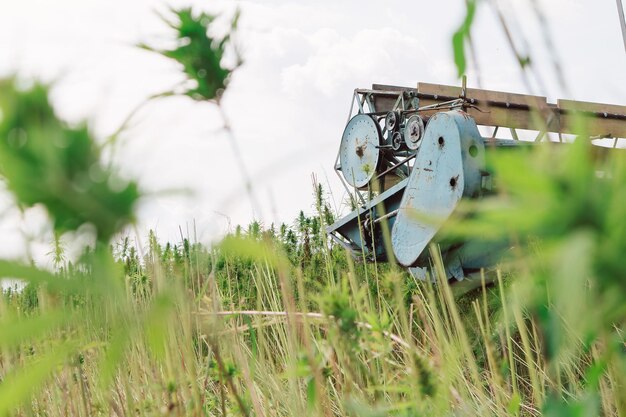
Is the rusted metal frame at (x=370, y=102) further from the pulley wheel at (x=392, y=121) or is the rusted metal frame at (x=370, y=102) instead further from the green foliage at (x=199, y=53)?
the green foliage at (x=199, y=53)

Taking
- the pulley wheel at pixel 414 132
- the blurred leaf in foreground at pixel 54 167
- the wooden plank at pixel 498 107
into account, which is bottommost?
the blurred leaf in foreground at pixel 54 167

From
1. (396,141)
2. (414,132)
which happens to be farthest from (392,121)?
(414,132)

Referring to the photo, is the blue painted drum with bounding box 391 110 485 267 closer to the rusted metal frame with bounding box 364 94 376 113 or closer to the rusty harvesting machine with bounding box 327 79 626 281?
the rusty harvesting machine with bounding box 327 79 626 281

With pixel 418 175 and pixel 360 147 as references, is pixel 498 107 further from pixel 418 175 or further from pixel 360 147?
pixel 418 175

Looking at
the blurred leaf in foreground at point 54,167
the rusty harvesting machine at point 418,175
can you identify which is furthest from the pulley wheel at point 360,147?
the blurred leaf in foreground at point 54,167

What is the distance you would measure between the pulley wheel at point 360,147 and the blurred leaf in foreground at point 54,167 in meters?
4.45

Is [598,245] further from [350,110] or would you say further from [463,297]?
[350,110]

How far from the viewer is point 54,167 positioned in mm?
423

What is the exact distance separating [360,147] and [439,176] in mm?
1671

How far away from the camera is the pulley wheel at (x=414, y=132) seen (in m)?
4.39

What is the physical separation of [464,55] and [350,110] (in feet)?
17.7

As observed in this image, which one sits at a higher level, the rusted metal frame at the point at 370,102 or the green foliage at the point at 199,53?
the rusted metal frame at the point at 370,102

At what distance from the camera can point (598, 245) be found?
0.35 metres

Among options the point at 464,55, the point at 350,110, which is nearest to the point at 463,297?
the point at 350,110
